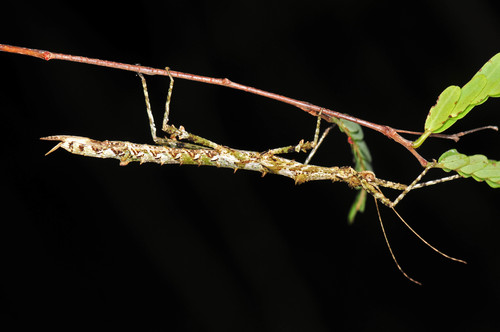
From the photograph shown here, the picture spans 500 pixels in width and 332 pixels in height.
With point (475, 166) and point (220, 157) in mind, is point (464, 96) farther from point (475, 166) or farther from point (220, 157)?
point (220, 157)

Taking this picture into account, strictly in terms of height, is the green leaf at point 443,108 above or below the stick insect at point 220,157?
below

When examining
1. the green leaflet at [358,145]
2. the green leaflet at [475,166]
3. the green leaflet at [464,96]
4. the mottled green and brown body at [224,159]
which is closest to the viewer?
the green leaflet at [464,96]

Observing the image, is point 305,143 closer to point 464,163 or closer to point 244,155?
point 244,155

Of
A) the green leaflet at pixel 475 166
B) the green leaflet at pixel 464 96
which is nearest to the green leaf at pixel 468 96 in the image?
the green leaflet at pixel 464 96

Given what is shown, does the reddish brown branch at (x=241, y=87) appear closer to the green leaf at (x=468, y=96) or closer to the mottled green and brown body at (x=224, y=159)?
the green leaf at (x=468, y=96)

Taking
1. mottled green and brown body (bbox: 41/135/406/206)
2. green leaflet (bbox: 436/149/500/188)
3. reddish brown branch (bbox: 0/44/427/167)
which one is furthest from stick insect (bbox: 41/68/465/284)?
green leaflet (bbox: 436/149/500/188)

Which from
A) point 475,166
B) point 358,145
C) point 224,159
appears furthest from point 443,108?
point 224,159
